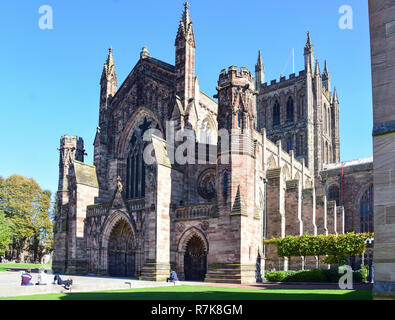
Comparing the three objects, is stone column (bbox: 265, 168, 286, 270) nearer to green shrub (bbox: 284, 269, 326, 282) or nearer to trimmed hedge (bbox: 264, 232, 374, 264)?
trimmed hedge (bbox: 264, 232, 374, 264)

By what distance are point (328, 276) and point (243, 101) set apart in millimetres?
12804

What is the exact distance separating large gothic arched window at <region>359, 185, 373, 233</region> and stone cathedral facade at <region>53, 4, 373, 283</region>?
4.66m

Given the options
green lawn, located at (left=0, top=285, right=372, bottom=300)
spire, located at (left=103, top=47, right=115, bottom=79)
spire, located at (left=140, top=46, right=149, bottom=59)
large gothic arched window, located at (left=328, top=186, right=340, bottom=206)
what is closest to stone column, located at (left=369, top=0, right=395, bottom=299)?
green lawn, located at (left=0, top=285, right=372, bottom=300)

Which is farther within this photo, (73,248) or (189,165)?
(73,248)

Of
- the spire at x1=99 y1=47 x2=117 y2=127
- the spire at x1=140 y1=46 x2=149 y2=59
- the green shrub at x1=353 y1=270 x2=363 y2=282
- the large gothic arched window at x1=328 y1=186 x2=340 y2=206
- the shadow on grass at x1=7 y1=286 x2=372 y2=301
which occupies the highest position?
the spire at x1=140 y1=46 x2=149 y2=59

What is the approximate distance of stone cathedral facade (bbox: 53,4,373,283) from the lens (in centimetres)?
2794

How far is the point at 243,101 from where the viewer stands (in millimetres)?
29156

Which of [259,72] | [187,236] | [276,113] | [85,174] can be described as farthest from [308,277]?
[259,72]

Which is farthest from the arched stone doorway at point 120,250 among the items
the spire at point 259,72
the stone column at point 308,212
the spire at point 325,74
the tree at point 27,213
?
the spire at point 325,74

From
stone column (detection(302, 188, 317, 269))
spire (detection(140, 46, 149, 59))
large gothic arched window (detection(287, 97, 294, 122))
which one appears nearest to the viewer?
spire (detection(140, 46, 149, 59))

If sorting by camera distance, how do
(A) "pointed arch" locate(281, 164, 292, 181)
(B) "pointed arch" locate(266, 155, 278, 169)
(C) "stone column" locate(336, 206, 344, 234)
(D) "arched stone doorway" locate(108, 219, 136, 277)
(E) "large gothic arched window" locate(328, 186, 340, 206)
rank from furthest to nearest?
(E) "large gothic arched window" locate(328, 186, 340, 206) → (A) "pointed arch" locate(281, 164, 292, 181) → (C) "stone column" locate(336, 206, 344, 234) → (B) "pointed arch" locate(266, 155, 278, 169) → (D) "arched stone doorway" locate(108, 219, 136, 277)

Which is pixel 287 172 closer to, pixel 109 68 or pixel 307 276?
pixel 109 68

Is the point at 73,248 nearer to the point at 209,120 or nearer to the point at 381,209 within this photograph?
the point at 209,120
